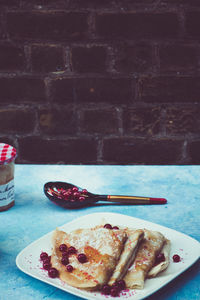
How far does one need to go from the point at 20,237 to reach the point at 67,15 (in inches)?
44.3

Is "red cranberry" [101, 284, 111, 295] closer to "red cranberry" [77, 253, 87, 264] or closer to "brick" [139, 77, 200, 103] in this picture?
"red cranberry" [77, 253, 87, 264]

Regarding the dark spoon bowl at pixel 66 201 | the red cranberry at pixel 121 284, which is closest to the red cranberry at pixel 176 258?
the red cranberry at pixel 121 284

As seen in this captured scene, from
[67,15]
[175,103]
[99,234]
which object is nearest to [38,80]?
[67,15]

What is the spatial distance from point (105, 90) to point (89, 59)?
0.14 m

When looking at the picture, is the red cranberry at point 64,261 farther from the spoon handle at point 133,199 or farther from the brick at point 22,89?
the brick at point 22,89

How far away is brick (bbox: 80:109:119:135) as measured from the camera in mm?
1891

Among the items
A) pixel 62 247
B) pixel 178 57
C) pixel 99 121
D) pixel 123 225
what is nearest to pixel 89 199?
pixel 123 225

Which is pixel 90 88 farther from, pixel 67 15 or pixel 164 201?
pixel 164 201

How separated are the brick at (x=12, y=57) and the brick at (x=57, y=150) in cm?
32

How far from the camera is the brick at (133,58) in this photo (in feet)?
5.97

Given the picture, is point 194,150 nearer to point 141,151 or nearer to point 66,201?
point 141,151

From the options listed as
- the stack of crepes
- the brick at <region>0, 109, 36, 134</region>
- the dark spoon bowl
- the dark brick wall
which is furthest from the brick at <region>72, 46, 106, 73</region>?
the stack of crepes

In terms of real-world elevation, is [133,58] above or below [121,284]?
above

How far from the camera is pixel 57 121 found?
193 cm
